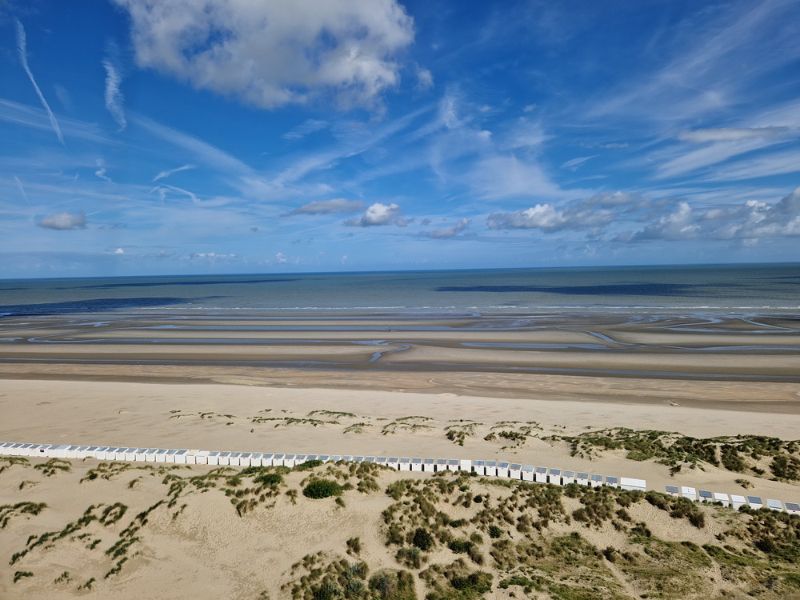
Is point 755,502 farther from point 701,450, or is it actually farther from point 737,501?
point 701,450

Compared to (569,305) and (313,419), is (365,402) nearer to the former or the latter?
(313,419)

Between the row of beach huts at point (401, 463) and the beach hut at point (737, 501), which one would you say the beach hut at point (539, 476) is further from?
the beach hut at point (737, 501)

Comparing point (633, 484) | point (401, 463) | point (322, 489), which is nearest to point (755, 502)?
point (633, 484)

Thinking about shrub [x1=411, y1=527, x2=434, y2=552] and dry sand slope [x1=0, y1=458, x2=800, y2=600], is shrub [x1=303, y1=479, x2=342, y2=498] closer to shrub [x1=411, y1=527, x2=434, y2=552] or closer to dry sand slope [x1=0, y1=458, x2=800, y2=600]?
dry sand slope [x1=0, y1=458, x2=800, y2=600]

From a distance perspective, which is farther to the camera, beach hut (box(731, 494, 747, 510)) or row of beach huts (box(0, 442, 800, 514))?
row of beach huts (box(0, 442, 800, 514))

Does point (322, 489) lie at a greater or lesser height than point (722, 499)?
greater

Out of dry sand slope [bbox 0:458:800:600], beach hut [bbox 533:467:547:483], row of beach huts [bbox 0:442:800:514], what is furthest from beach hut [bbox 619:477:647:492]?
beach hut [bbox 533:467:547:483]

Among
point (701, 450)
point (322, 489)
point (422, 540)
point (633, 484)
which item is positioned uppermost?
point (322, 489)

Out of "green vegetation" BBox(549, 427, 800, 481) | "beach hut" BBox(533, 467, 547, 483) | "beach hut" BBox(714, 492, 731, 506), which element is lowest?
"green vegetation" BBox(549, 427, 800, 481)
